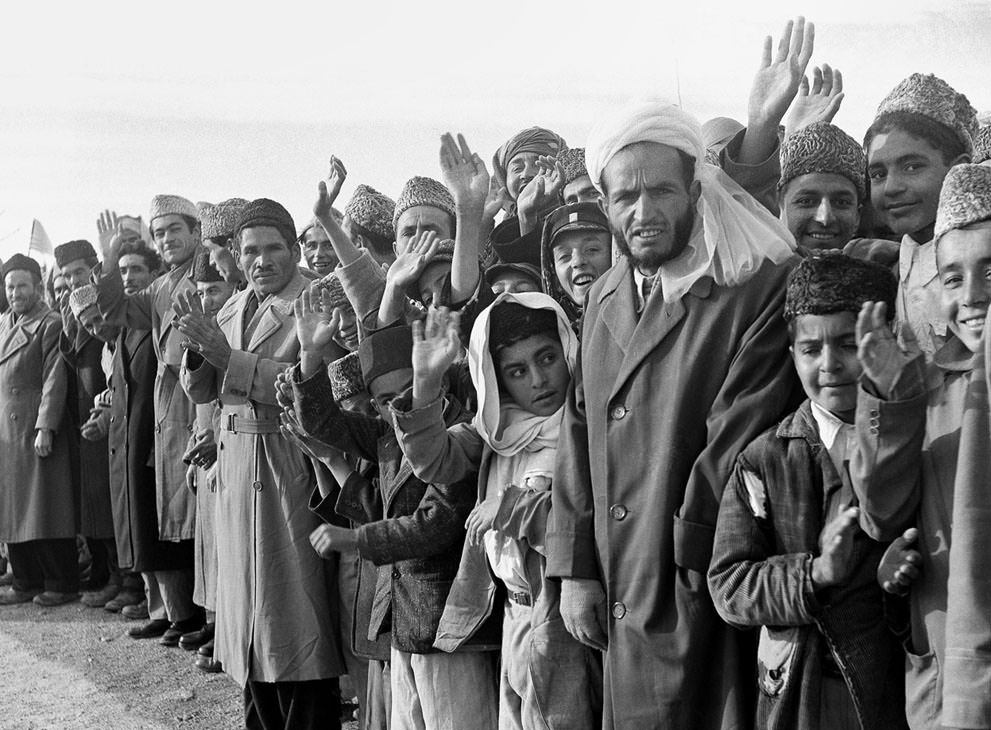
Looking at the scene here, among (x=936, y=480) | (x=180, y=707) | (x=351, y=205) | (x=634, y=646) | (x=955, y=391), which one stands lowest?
(x=180, y=707)

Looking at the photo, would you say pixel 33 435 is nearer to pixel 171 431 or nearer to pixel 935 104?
pixel 171 431

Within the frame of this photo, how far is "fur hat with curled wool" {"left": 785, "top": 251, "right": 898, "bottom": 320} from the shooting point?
2.40m

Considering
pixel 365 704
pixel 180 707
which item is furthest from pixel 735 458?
pixel 180 707

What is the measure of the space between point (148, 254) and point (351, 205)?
103 inches

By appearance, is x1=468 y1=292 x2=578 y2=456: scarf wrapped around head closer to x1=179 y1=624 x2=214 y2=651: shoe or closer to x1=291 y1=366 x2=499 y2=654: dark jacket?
x1=291 y1=366 x2=499 y2=654: dark jacket

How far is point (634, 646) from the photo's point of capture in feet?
8.67

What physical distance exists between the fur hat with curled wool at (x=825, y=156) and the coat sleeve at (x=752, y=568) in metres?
1.00

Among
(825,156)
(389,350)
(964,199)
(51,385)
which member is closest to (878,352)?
(964,199)

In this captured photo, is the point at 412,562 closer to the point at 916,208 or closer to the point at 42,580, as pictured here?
the point at 916,208

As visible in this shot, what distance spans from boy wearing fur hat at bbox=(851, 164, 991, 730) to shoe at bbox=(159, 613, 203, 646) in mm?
5193

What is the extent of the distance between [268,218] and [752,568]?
3.15 m

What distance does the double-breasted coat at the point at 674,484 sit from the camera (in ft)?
8.48

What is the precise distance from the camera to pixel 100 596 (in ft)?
25.7

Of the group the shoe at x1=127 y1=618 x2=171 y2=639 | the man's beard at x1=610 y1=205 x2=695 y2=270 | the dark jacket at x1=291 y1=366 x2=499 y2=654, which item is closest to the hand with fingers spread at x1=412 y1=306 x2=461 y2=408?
the dark jacket at x1=291 y1=366 x2=499 y2=654
